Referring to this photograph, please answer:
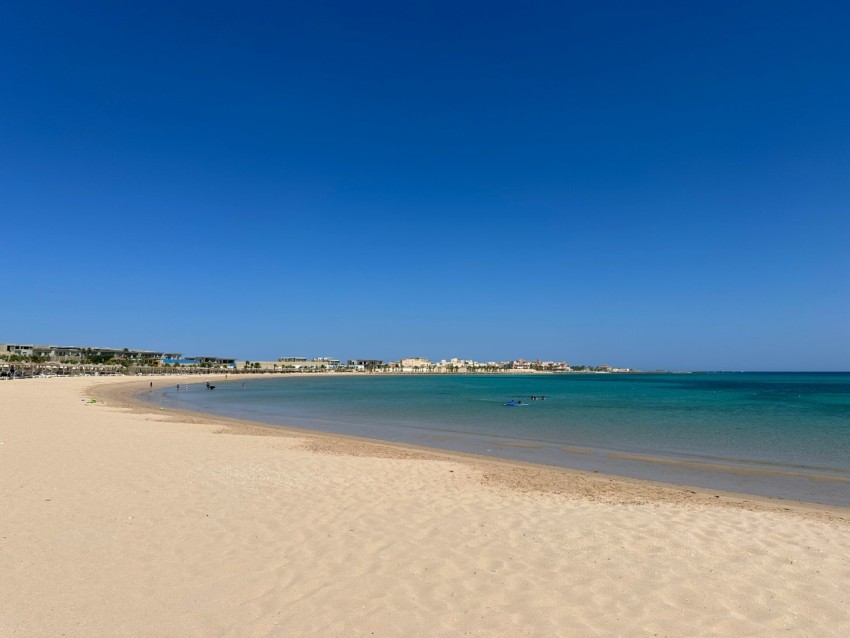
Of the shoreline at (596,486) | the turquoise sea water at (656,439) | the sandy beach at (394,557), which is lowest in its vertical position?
the turquoise sea water at (656,439)

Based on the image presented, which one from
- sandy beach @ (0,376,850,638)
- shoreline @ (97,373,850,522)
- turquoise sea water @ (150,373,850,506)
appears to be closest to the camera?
sandy beach @ (0,376,850,638)

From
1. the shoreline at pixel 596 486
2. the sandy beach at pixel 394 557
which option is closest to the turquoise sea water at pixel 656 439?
the shoreline at pixel 596 486

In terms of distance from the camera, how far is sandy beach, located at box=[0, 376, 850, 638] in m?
4.79

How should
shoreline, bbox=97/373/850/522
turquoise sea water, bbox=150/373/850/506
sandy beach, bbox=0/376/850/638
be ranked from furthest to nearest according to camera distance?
turquoise sea water, bbox=150/373/850/506, shoreline, bbox=97/373/850/522, sandy beach, bbox=0/376/850/638

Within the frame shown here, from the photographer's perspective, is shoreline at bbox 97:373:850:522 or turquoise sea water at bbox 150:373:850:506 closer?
shoreline at bbox 97:373:850:522

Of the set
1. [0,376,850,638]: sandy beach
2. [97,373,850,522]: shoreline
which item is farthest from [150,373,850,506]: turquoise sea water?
[0,376,850,638]: sandy beach

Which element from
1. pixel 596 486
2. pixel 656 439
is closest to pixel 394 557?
pixel 596 486

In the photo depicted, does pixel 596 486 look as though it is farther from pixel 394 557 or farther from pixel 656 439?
pixel 656 439

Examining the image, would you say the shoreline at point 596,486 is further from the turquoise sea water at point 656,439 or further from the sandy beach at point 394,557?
the turquoise sea water at point 656,439

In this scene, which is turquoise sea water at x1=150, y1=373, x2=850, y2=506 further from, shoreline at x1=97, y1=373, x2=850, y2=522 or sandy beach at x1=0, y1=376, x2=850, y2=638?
sandy beach at x1=0, y1=376, x2=850, y2=638

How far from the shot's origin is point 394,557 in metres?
6.38

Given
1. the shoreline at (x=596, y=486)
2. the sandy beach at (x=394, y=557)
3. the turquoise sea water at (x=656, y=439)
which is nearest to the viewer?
the sandy beach at (x=394, y=557)

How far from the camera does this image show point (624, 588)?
18.2 ft

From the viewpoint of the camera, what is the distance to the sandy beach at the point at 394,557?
15.7ft
